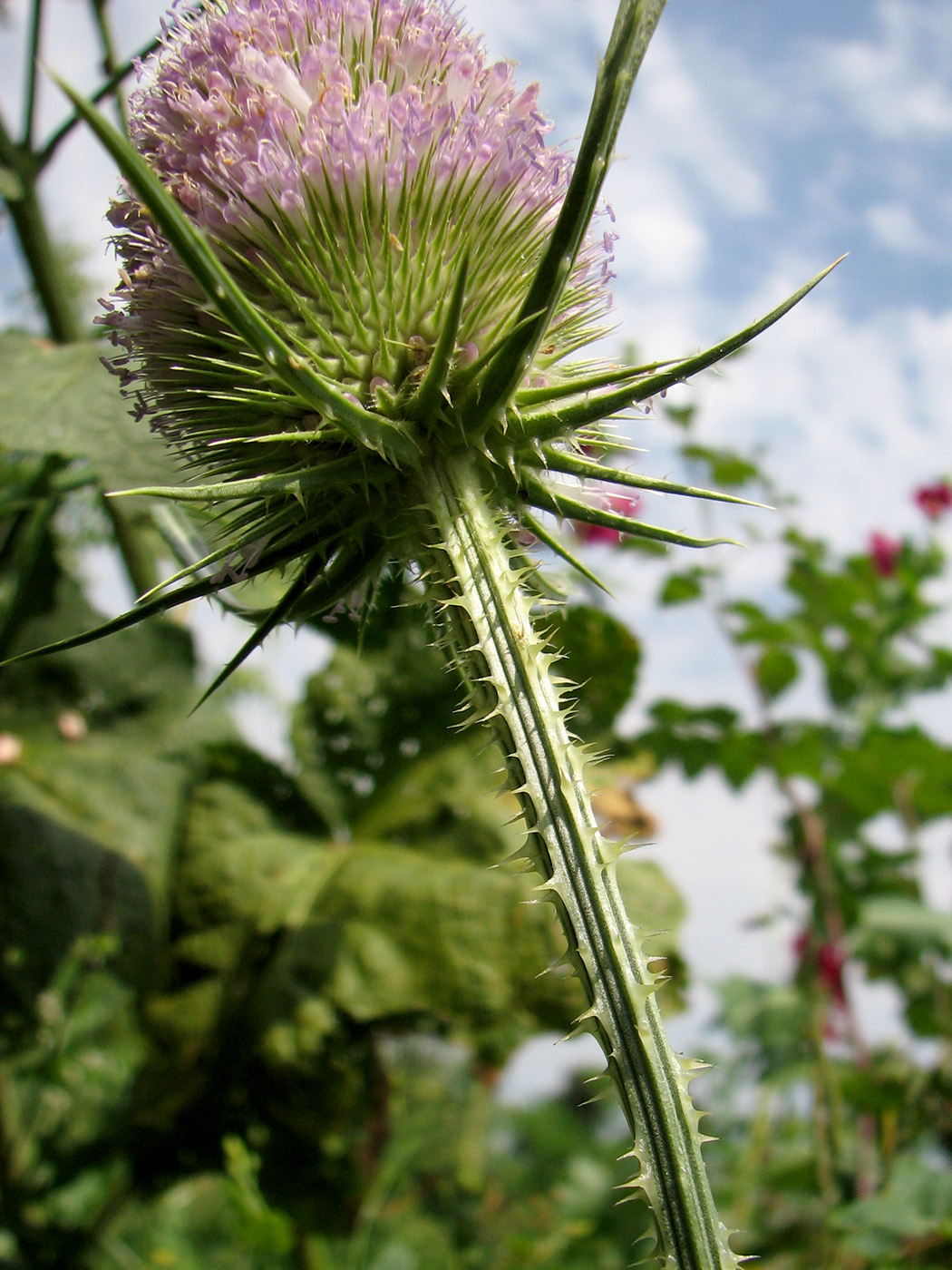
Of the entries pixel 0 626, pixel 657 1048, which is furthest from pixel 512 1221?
→ pixel 657 1048

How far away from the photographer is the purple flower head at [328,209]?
33.9 inches

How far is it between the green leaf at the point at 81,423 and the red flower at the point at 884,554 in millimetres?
2164

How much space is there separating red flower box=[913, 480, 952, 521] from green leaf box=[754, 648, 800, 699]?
0.91 meters

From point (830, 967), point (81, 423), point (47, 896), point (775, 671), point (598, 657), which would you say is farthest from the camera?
point (775, 671)

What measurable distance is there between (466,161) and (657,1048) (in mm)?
755

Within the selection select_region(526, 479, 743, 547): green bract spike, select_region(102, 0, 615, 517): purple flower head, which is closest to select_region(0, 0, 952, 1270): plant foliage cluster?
select_region(102, 0, 615, 517): purple flower head

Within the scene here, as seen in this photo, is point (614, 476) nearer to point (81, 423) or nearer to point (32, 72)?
point (81, 423)

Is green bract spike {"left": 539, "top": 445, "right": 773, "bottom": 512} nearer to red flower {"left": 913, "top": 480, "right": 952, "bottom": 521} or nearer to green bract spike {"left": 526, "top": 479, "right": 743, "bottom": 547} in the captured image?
green bract spike {"left": 526, "top": 479, "right": 743, "bottom": 547}

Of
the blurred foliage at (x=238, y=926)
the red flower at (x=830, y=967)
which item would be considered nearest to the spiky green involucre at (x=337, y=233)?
the blurred foliage at (x=238, y=926)

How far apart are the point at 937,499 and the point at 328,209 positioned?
252cm

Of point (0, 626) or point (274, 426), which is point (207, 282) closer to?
point (274, 426)

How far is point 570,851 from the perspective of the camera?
2.32 feet

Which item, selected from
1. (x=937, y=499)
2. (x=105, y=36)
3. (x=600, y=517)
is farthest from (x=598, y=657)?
(x=937, y=499)

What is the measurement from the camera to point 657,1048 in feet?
2.15
